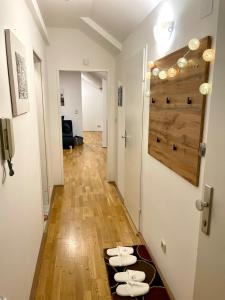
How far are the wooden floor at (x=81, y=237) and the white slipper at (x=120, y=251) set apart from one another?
103 millimetres

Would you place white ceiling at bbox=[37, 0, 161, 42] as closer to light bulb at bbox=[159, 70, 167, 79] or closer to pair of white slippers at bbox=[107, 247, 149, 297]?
light bulb at bbox=[159, 70, 167, 79]

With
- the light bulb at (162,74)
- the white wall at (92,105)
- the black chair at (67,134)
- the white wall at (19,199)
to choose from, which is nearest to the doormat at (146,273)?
the white wall at (19,199)

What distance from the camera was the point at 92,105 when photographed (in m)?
9.79

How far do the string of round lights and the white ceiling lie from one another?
55 centimetres

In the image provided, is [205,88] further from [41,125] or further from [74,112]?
[74,112]

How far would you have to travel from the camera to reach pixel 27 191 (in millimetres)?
1782

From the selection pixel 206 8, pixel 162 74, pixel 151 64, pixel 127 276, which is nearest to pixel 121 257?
pixel 127 276

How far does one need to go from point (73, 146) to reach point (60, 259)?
16.5 feet

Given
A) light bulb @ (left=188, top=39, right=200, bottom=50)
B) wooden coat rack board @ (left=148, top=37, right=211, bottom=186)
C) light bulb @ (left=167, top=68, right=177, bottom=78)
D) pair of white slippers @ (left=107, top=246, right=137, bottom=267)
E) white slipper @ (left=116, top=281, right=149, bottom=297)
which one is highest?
light bulb @ (left=188, top=39, right=200, bottom=50)

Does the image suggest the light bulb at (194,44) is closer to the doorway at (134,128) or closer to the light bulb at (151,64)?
the light bulb at (151,64)

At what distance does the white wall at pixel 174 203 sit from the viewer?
1.41 m

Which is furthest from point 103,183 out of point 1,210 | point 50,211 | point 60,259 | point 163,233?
point 1,210

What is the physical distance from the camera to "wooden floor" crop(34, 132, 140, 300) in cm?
191

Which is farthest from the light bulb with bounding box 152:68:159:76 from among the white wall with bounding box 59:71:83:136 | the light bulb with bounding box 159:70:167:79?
the white wall with bounding box 59:71:83:136
